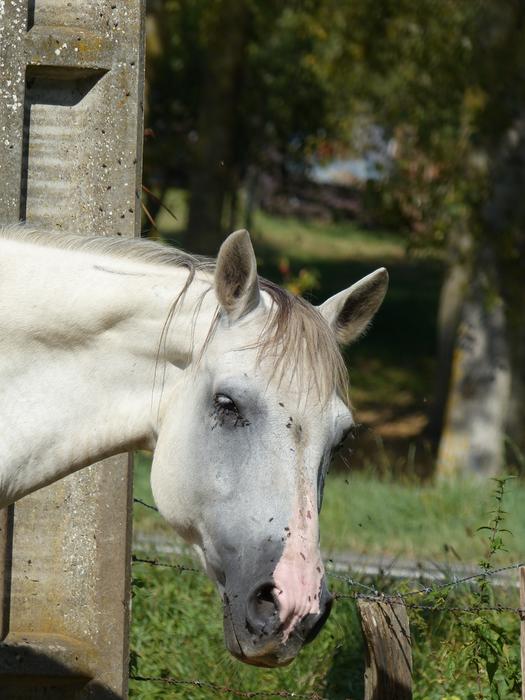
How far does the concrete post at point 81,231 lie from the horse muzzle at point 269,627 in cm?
134

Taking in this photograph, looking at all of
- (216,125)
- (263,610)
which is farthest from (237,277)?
(216,125)

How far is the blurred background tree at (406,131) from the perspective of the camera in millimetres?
12672

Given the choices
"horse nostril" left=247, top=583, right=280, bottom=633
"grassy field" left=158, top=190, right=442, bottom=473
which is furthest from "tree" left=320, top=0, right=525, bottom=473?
"horse nostril" left=247, top=583, right=280, bottom=633

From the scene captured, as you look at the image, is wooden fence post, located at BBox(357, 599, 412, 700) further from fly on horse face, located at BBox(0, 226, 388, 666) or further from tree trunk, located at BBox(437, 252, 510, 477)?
tree trunk, located at BBox(437, 252, 510, 477)

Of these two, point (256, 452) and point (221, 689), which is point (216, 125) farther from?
point (256, 452)

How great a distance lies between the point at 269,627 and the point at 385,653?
972mm

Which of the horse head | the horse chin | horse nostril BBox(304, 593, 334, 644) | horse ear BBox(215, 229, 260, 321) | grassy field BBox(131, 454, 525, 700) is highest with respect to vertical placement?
horse ear BBox(215, 229, 260, 321)

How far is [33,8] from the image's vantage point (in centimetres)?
409

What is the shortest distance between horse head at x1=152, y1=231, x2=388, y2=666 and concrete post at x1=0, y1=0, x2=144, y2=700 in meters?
1.08

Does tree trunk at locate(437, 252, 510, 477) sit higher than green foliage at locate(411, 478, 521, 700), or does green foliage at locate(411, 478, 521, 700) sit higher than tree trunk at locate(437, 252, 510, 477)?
green foliage at locate(411, 478, 521, 700)

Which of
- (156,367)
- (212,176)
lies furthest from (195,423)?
(212,176)

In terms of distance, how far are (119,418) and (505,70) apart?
33.9 ft

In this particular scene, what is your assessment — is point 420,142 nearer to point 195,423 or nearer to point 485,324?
point 485,324

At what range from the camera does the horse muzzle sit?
2.85 meters
